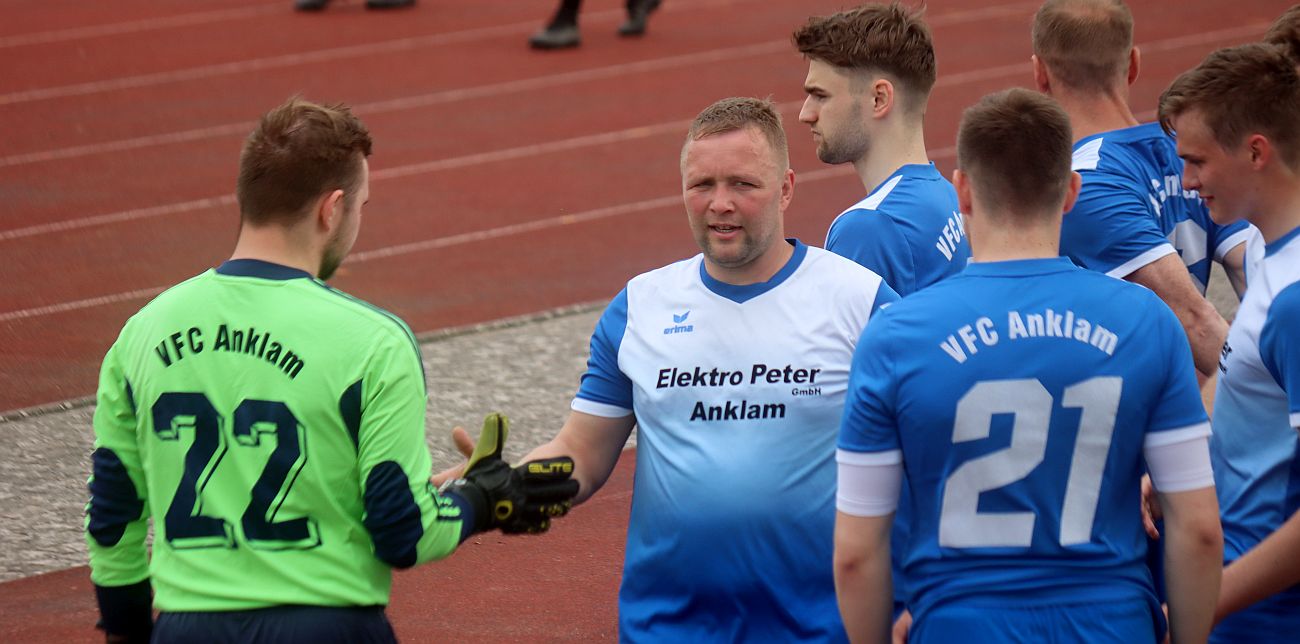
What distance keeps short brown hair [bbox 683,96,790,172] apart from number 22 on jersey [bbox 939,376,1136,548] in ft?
3.30

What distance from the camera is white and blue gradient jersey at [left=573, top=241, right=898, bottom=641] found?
11.2 feet

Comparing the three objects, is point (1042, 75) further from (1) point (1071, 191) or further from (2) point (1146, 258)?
(1) point (1071, 191)

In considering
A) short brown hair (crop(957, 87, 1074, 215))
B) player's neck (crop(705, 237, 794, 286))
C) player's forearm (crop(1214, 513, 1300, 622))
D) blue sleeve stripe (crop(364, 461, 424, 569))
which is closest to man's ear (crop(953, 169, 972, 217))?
short brown hair (crop(957, 87, 1074, 215))

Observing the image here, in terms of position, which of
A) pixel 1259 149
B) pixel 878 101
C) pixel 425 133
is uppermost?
pixel 1259 149

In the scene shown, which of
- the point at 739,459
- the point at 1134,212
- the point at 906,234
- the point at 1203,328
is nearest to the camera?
the point at 739,459

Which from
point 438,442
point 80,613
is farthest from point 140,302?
point 80,613

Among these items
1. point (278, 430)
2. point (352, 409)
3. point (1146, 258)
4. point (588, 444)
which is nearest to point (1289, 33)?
point (1146, 258)

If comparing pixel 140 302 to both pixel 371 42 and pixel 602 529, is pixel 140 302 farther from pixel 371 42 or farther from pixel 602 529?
pixel 371 42

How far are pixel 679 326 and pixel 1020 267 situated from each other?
86cm

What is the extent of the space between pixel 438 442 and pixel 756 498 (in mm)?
3717

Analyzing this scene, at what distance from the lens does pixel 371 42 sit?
14828 mm

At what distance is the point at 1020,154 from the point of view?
299cm

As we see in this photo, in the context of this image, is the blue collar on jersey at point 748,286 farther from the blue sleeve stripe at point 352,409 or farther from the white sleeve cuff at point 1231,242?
the white sleeve cuff at point 1231,242

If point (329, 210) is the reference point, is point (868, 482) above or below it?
below
